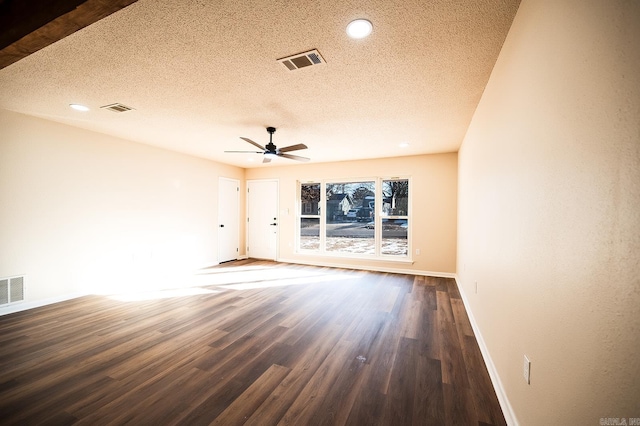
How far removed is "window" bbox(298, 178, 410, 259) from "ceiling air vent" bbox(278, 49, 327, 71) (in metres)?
4.13

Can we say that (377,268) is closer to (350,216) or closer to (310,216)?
(350,216)

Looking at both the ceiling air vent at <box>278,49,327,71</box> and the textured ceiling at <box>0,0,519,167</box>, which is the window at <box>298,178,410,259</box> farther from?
the ceiling air vent at <box>278,49,327,71</box>

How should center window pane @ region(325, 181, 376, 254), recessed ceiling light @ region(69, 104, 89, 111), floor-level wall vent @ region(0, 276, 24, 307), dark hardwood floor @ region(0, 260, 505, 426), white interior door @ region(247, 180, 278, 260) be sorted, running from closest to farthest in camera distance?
dark hardwood floor @ region(0, 260, 505, 426)
recessed ceiling light @ region(69, 104, 89, 111)
floor-level wall vent @ region(0, 276, 24, 307)
center window pane @ region(325, 181, 376, 254)
white interior door @ region(247, 180, 278, 260)

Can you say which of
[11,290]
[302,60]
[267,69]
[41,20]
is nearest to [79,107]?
[41,20]

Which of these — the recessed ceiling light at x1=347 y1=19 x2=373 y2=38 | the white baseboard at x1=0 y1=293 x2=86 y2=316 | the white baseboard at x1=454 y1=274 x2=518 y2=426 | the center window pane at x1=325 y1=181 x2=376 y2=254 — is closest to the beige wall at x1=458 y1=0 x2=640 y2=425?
the white baseboard at x1=454 y1=274 x2=518 y2=426

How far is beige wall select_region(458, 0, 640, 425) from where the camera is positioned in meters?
0.72

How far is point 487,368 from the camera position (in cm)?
219

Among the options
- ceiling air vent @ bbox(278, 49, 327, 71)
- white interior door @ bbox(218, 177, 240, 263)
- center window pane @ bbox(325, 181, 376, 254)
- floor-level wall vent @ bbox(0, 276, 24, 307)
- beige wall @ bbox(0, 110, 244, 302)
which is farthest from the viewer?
white interior door @ bbox(218, 177, 240, 263)

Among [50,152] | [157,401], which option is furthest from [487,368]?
[50,152]


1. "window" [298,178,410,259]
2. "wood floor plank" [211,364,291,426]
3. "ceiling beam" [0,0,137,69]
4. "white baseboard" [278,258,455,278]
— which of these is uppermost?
"ceiling beam" [0,0,137,69]

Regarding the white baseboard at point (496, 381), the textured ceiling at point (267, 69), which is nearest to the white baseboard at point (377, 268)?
the white baseboard at point (496, 381)

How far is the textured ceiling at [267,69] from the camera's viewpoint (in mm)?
1684

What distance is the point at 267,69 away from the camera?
2318 mm

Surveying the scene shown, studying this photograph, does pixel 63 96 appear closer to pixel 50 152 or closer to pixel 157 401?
pixel 50 152
